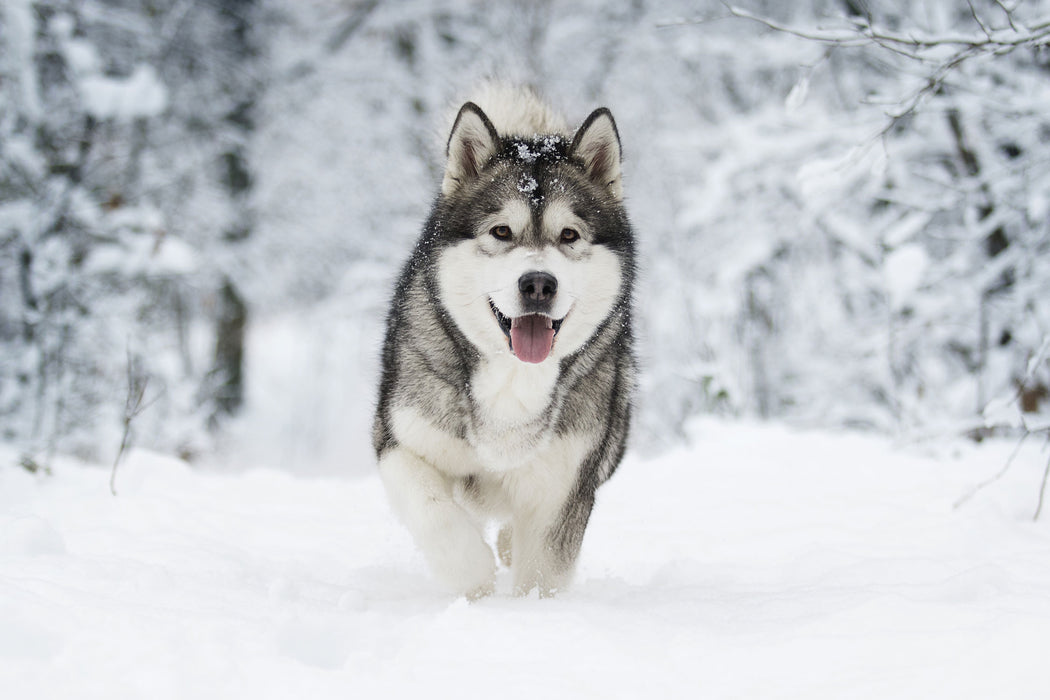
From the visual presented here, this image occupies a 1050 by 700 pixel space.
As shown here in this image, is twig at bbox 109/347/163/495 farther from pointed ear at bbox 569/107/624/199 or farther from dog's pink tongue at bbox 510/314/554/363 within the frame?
pointed ear at bbox 569/107/624/199

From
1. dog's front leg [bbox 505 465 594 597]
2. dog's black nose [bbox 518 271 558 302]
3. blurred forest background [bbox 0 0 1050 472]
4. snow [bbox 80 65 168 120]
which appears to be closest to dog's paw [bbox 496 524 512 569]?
dog's front leg [bbox 505 465 594 597]

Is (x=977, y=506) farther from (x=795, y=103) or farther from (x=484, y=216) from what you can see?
(x=484, y=216)

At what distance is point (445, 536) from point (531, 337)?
0.61m

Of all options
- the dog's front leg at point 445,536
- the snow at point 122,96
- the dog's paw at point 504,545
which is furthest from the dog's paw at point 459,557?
the snow at point 122,96

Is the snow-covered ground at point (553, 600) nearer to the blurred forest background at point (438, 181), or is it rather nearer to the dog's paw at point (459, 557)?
the dog's paw at point (459, 557)

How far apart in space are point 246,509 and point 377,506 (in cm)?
68

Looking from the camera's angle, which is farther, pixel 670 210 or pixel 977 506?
pixel 670 210

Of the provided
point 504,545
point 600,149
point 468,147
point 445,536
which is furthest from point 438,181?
point 445,536

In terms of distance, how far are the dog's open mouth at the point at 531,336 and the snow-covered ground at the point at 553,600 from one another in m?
0.68

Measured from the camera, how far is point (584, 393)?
8.03 ft

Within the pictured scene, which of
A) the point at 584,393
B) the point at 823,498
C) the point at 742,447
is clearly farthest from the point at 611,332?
the point at 742,447

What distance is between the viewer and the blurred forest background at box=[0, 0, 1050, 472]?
430 centimetres

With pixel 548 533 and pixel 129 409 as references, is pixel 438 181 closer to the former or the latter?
pixel 548 533

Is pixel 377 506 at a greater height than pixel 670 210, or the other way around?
pixel 670 210
